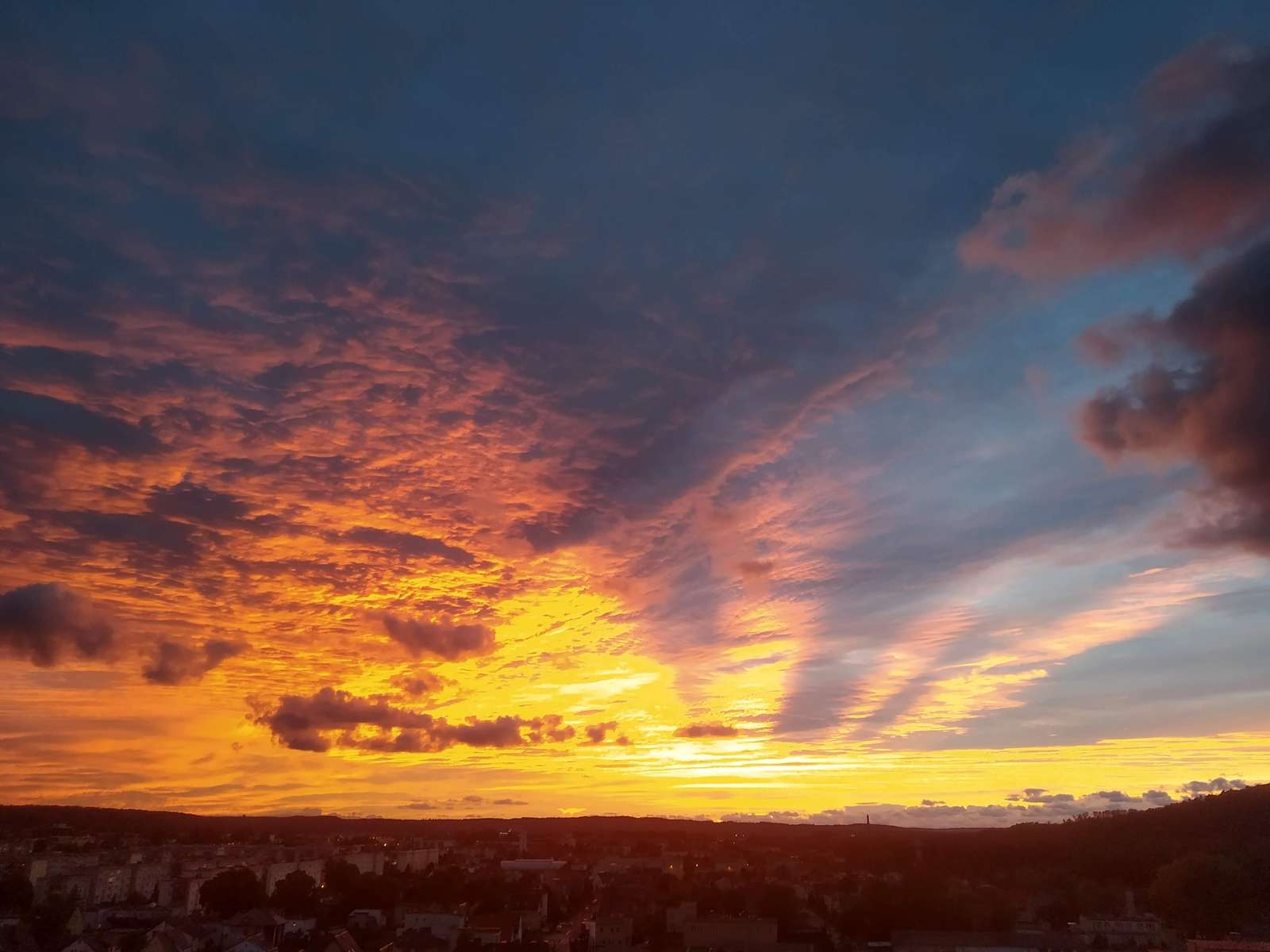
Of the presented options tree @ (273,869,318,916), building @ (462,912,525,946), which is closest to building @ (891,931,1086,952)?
building @ (462,912,525,946)

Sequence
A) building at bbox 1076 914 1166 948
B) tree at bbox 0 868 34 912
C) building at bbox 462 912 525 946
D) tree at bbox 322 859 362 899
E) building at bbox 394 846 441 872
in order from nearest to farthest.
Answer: building at bbox 462 912 525 946 → building at bbox 1076 914 1166 948 → tree at bbox 0 868 34 912 → tree at bbox 322 859 362 899 → building at bbox 394 846 441 872

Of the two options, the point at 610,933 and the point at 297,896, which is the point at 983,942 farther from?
the point at 297,896

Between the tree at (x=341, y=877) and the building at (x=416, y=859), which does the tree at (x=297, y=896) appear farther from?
the building at (x=416, y=859)

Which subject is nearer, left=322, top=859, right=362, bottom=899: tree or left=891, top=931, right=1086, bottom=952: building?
left=891, top=931, right=1086, bottom=952: building

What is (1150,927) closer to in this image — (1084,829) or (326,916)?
(1084,829)

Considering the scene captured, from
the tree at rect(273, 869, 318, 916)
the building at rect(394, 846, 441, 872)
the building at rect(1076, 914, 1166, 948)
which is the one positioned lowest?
the building at rect(1076, 914, 1166, 948)

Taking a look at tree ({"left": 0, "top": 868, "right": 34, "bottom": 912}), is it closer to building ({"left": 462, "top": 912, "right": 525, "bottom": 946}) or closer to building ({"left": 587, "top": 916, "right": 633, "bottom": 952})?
building ({"left": 462, "top": 912, "right": 525, "bottom": 946})
